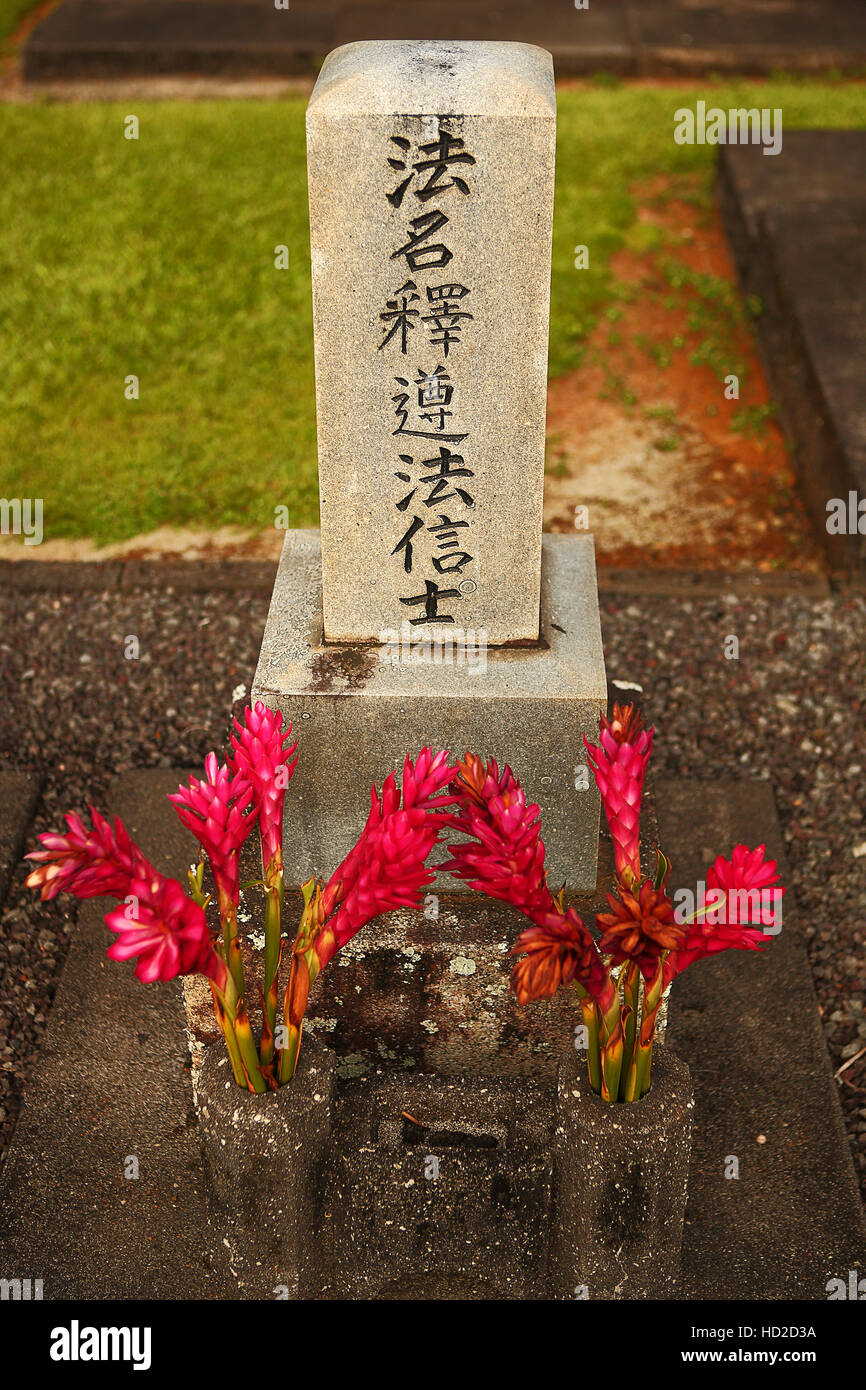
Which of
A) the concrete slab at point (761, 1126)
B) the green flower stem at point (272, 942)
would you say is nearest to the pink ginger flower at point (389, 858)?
the green flower stem at point (272, 942)

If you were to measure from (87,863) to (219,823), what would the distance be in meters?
0.32

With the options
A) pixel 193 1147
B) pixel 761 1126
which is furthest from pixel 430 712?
pixel 761 1126

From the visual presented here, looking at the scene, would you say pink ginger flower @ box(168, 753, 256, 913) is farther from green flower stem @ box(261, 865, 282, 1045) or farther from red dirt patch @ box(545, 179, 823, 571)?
red dirt patch @ box(545, 179, 823, 571)

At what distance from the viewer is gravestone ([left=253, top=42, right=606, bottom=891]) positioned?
270 centimetres

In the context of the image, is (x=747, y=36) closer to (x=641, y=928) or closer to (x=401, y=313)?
(x=401, y=313)

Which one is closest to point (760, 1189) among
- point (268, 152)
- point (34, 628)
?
point (34, 628)

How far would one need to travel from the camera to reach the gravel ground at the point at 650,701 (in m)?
3.89

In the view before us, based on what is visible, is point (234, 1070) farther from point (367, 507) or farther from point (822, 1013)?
point (822, 1013)

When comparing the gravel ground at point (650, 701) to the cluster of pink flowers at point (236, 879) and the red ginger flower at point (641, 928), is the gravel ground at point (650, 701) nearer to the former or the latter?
the cluster of pink flowers at point (236, 879)

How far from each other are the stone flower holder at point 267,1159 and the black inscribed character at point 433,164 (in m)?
1.70

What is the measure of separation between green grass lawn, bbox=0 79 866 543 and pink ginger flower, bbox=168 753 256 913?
3.09 m

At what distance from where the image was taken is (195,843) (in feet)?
13.4

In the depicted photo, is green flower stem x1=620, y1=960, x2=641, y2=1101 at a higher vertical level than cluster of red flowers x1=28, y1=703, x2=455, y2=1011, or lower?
lower

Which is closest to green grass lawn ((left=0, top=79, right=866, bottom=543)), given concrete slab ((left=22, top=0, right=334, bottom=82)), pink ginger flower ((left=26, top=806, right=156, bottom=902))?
concrete slab ((left=22, top=0, right=334, bottom=82))
